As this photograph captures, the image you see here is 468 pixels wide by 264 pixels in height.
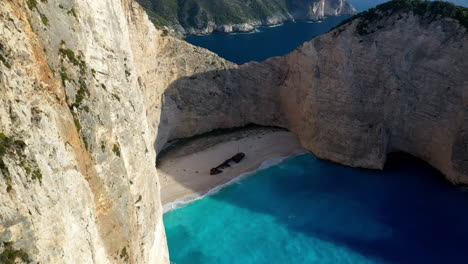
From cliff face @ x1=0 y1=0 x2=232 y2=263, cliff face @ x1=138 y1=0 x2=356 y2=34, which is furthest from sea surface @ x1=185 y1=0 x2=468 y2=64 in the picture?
cliff face @ x1=0 y1=0 x2=232 y2=263

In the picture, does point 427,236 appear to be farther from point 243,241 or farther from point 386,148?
point 243,241

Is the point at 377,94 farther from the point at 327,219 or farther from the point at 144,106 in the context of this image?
the point at 144,106

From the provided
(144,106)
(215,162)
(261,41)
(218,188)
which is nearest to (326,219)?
(218,188)

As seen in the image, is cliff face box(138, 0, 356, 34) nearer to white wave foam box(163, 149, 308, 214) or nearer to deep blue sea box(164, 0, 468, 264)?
white wave foam box(163, 149, 308, 214)

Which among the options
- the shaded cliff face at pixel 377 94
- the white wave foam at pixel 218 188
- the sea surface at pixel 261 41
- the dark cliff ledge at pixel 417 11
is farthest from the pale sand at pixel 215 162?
the sea surface at pixel 261 41

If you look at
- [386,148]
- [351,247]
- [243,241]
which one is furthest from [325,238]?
[386,148]

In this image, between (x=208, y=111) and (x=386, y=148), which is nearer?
(x=386, y=148)
